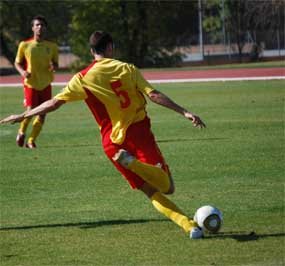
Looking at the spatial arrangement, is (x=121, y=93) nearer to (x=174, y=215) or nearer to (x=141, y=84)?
(x=141, y=84)

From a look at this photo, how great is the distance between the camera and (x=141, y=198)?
1093cm

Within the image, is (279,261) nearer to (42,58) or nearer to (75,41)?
(42,58)

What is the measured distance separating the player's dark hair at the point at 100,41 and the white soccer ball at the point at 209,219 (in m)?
1.78

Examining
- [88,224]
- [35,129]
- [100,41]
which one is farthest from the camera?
[35,129]

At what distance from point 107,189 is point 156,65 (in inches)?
1716

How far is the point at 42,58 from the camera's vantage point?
1727 cm

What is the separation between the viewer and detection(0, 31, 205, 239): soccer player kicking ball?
833cm

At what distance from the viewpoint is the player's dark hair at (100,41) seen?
8219mm

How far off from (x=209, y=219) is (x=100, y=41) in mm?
1947

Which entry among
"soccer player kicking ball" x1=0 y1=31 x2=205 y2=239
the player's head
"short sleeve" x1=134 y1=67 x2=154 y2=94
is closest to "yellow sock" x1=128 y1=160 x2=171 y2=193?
"soccer player kicking ball" x1=0 y1=31 x2=205 y2=239

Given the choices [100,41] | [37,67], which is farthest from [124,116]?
[37,67]

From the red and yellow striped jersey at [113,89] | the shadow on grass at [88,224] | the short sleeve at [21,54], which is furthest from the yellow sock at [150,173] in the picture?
the short sleeve at [21,54]

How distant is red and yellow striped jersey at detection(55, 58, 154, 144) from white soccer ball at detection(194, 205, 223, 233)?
1026mm

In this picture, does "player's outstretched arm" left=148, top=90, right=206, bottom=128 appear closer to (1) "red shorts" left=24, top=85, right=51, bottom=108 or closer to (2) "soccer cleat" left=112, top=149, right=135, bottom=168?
(2) "soccer cleat" left=112, top=149, right=135, bottom=168
